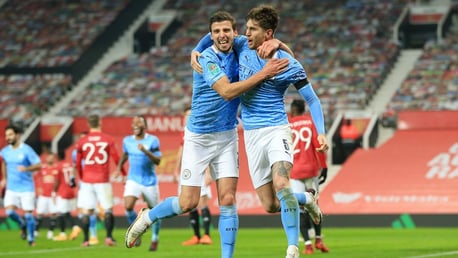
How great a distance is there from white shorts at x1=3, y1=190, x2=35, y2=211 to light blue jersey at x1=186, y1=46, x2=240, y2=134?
10.1 metres

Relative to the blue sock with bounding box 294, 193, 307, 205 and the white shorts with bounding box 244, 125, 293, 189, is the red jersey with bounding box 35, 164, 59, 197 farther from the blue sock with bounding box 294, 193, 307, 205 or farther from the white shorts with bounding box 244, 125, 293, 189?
the white shorts with bounding box 244, 125, 293, 189

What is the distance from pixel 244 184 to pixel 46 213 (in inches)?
198

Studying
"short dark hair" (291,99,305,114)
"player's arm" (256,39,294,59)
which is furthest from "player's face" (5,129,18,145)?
"player's arm" (256,39,294,59)

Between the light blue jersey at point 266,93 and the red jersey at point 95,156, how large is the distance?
848 centimetres

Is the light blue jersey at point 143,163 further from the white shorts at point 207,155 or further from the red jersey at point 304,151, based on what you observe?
the white shorts at point 207,155

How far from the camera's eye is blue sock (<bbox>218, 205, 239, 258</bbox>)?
445 inches

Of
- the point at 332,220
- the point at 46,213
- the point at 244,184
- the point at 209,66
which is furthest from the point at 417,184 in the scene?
the point at 209,66

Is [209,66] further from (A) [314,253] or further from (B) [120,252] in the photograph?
(B) [120,252]

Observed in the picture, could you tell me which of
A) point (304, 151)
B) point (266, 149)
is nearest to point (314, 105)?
point (266, 149)

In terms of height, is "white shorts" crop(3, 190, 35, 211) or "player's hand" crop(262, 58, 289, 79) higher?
"player's hand" crop(262, 58, 289, 79)

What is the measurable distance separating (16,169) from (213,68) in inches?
428

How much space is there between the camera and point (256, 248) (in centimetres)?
1788

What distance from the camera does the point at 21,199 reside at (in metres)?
21.3

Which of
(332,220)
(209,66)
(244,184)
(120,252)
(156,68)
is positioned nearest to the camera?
(209,66)
